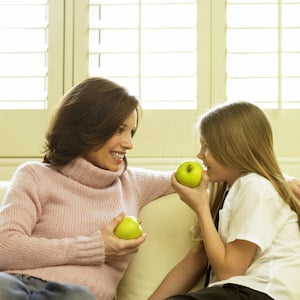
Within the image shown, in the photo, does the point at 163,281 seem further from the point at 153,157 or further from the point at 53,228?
the point at 153,157

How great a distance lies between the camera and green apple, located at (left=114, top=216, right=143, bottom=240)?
5.65ft

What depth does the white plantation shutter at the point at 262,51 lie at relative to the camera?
2480 millimetres

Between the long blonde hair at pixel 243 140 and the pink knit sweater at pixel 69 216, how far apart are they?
291mm

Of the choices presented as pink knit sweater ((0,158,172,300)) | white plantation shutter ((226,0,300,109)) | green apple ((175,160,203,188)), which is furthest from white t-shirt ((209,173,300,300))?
white plantation shutter ((226,0,300,109))

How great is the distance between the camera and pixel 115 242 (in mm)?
1730

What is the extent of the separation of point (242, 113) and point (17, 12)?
117 centimetres

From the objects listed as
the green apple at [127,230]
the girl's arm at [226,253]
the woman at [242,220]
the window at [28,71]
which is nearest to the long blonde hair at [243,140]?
the woman at [242,220]

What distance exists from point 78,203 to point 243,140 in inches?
19.2

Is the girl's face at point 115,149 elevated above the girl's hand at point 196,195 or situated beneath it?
elevated above

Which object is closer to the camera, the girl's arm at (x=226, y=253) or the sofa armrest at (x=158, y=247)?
the girl's arm at (x=226, y=253)

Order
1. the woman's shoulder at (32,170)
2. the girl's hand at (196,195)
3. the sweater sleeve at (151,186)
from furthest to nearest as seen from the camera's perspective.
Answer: the sweater sleeve at (151,186)
the woman's shoulder at (32,170)
the girl's hand at (196,195)

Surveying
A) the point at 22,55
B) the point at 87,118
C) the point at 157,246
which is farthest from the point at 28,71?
the point at 157,246

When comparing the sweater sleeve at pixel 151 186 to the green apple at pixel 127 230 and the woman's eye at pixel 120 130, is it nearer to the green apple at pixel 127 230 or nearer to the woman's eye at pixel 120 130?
the woman's eye at pixel 120 130

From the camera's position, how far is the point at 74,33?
2.55 meters
